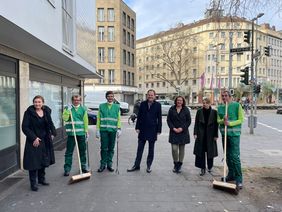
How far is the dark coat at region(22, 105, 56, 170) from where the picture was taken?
593 cm

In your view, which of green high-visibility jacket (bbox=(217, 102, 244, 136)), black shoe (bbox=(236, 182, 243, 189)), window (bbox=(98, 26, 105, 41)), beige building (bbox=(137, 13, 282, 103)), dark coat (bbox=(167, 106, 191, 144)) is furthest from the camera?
window (bbox=(98, 26, 105, 41))

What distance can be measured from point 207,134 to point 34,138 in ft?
11.6

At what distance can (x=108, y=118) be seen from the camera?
7.39 metres

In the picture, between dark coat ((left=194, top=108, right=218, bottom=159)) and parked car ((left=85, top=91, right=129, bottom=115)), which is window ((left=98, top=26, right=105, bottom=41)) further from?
dark coat ((left=194, top=108, right=218, bottom=159))

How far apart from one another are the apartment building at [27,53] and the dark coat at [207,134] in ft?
11.8

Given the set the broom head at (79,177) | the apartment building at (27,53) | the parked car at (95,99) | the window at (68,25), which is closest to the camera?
the apartment building at (27,53)

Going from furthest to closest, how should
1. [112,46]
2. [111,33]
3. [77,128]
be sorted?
[112,46] → [111,33] → [77,128]

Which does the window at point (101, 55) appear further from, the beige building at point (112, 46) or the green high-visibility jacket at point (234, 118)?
the green high-visibility jacket at point (234, 118)

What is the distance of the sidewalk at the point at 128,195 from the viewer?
513cm

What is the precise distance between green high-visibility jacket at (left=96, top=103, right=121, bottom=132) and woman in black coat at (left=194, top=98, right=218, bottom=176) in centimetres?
179

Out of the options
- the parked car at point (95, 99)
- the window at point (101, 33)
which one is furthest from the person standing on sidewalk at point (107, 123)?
the window at point (101, 33)

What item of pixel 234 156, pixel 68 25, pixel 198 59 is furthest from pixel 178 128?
pixel 198 59

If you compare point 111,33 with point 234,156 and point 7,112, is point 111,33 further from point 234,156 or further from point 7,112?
point 234,156

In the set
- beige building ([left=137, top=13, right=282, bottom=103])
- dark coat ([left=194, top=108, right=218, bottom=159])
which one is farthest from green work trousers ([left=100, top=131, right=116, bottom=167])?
beige building ([left=137, top=13, right=282, bottom=103])
